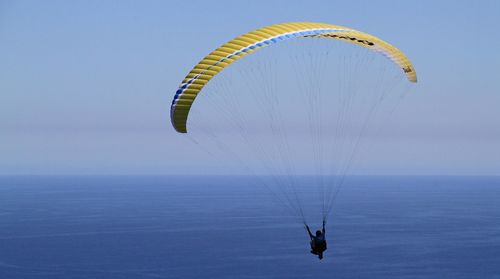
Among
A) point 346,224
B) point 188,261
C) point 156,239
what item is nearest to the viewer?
point 188,261

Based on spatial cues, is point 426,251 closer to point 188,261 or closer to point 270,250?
point 270,250

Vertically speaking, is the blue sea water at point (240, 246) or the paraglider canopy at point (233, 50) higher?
the paraglider canopy at point (233, 50)

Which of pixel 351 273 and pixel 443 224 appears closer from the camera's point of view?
pixel 351 273

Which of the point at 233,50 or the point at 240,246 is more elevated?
the point at 233,50

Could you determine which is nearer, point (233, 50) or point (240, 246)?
point (233, 50)

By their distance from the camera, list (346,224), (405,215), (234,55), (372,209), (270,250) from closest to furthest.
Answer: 1. (234,55)
2. (270,250)
3. (346,224)
4. (405,215)
5. (372,209)

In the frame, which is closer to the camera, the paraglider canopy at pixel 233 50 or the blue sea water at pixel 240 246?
A: the paraglider canopy at pixel 233 50

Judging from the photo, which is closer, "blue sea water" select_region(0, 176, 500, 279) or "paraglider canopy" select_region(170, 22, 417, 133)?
"paraglider canopy" select_region(170, 22, 417, 133)

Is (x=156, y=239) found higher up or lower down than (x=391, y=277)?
higher up

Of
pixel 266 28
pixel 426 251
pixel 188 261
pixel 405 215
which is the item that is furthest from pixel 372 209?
pixel 266 28

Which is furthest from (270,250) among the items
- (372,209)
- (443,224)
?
(372,209)

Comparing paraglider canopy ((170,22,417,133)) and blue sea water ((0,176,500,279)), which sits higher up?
paraglider canopy ((170,22,417,133))
